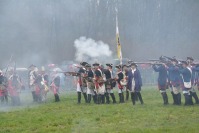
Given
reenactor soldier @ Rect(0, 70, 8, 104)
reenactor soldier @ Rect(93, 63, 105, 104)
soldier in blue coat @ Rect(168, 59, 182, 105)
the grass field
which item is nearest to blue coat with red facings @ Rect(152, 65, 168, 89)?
soldier in blue coat @ Rect(168, 59, 182, 105)

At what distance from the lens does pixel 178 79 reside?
1986 cm

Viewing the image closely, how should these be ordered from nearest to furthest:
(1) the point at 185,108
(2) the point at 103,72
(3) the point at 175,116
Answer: (3) the point at 175,116, (1) the point at 185,108, (2) the point at 103,72

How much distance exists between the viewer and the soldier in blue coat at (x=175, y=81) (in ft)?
65.2

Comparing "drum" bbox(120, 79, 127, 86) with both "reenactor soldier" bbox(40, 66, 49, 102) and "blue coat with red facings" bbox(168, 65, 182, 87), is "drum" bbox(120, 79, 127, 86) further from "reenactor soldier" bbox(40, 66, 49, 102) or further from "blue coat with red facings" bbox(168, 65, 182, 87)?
"reenactor soldier" bbox(40, 66, 49, 102)

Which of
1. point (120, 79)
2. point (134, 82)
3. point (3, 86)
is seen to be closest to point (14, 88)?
point (3, 86)

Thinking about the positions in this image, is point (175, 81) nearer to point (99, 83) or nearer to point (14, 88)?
point (99, 83)

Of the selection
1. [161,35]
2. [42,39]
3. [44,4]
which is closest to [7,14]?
[44,4]

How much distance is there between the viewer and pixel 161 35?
169 feet

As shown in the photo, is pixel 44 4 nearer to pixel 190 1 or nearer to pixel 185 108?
pixel 185 108

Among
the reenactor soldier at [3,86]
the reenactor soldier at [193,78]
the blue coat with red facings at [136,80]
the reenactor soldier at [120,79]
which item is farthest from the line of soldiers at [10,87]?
the reenactor soldier at [193,78]

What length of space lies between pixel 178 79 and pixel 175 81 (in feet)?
0.55

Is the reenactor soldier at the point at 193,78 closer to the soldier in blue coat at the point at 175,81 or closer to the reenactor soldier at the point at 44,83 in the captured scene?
the soldier in blue coat at the point at 175,81

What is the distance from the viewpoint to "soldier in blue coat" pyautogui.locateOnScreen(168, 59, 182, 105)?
65.2ft

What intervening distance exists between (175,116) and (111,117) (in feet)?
7.70
